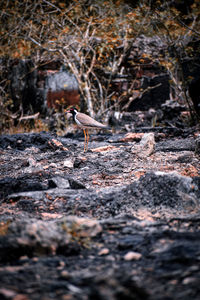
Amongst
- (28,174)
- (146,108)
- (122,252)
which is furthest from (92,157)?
(146,108)

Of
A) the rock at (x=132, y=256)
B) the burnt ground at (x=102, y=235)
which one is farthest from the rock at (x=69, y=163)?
the rock at (x=132, y=256)

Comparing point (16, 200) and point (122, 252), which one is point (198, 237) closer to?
point (122, 252)

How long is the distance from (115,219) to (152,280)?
0.71 meters

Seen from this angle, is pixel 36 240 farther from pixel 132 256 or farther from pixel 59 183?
pixel 59 183

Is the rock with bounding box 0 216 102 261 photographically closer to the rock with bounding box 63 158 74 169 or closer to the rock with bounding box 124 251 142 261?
the rock with bounding box 124 251 142 261

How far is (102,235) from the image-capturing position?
1635mm

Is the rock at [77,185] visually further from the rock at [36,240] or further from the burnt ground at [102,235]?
the rock at [36,240]

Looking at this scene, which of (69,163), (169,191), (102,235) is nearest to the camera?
(102,235)

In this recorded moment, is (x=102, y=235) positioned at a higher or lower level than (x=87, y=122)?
lower

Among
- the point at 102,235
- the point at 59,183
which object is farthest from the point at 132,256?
the point at 59,183

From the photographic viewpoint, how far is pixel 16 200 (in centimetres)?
244

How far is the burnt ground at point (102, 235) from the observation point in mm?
1064

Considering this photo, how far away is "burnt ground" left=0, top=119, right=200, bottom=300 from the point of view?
Answer: 106 cm

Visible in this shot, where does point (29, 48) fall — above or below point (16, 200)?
above
